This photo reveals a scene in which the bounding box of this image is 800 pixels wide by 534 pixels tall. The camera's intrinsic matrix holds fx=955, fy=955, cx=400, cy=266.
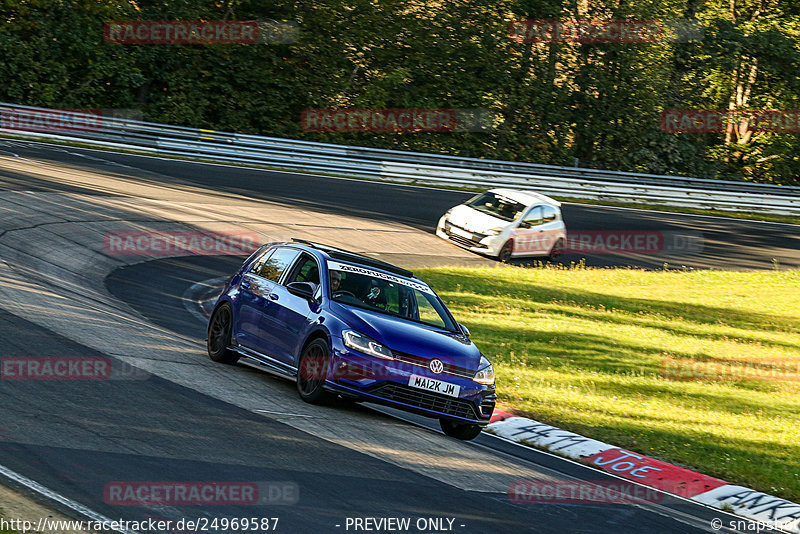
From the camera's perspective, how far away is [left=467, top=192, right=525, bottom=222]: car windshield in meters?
25.2

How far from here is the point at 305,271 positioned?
10969 mm

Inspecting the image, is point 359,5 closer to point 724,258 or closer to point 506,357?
point 724,258

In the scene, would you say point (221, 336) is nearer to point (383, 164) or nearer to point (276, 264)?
point (276, 264)

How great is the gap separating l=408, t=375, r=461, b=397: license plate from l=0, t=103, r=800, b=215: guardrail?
994 inches

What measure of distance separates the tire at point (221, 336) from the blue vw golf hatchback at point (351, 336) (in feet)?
0.04

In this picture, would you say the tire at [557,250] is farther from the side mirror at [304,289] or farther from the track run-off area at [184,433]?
the side mirror at [304,289]

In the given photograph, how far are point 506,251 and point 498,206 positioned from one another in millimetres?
1346

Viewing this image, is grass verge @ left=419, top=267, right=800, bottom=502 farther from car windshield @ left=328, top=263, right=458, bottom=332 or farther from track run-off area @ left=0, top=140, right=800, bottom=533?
track run-off area @ left=0, top=140, right=800, bottom=533

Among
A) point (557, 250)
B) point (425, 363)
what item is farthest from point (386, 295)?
point (557, 250)

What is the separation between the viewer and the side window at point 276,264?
37.1 ft

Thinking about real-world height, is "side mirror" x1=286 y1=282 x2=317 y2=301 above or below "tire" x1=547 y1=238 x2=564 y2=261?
above

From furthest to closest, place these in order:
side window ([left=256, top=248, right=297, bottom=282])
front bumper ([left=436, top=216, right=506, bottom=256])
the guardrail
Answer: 1. the guardrail
2. front bumper ([left=436, top=216, right=506, bottom=256])
3. side window ([left=256, top=248, right=297, bottom=282])

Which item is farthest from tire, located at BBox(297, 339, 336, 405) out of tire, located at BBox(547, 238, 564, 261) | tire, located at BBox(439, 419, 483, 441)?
tire, located at BBox(547, 238, 564, 261)

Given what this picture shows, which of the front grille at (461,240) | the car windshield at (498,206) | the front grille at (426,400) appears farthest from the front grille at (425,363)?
the car windshield at (498,206)
